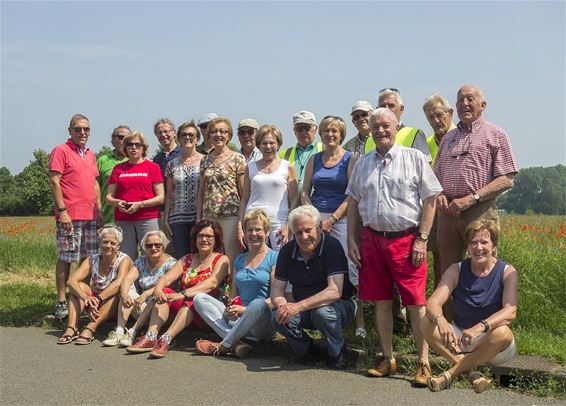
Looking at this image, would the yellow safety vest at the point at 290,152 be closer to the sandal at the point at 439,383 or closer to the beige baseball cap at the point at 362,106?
the beige baseball cap at the point at 362,106

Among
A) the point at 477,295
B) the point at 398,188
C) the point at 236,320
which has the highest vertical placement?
the point at 398,188

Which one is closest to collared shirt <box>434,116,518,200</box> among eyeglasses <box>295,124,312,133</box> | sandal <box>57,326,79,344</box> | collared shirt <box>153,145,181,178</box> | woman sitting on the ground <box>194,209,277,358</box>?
eyeglasses <box>295,124,312,133</box>

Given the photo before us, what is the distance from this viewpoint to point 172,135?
28.1 feet

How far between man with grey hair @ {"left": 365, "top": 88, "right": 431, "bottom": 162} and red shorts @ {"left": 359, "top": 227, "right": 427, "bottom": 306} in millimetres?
1071

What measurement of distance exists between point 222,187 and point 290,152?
849 millimetres

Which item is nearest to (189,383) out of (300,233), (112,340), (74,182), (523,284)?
(300,233)

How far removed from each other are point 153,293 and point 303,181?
195 centimetres

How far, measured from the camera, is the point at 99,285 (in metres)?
7.54

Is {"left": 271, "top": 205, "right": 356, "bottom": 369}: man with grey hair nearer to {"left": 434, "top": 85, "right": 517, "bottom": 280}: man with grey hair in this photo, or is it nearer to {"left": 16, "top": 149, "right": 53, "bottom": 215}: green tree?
{"left": 434, "top": 85, "right": 517, "bottom": 280}: man with grey hair

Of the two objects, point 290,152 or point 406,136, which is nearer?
point 406,136

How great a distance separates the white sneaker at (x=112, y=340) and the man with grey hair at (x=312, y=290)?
6.01 feet

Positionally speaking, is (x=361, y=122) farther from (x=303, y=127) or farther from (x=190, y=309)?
(x=190, y=309)

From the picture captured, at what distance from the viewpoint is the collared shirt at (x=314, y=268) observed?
608 centimetres

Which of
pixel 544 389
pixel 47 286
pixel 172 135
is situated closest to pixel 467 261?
pixel 544 389
